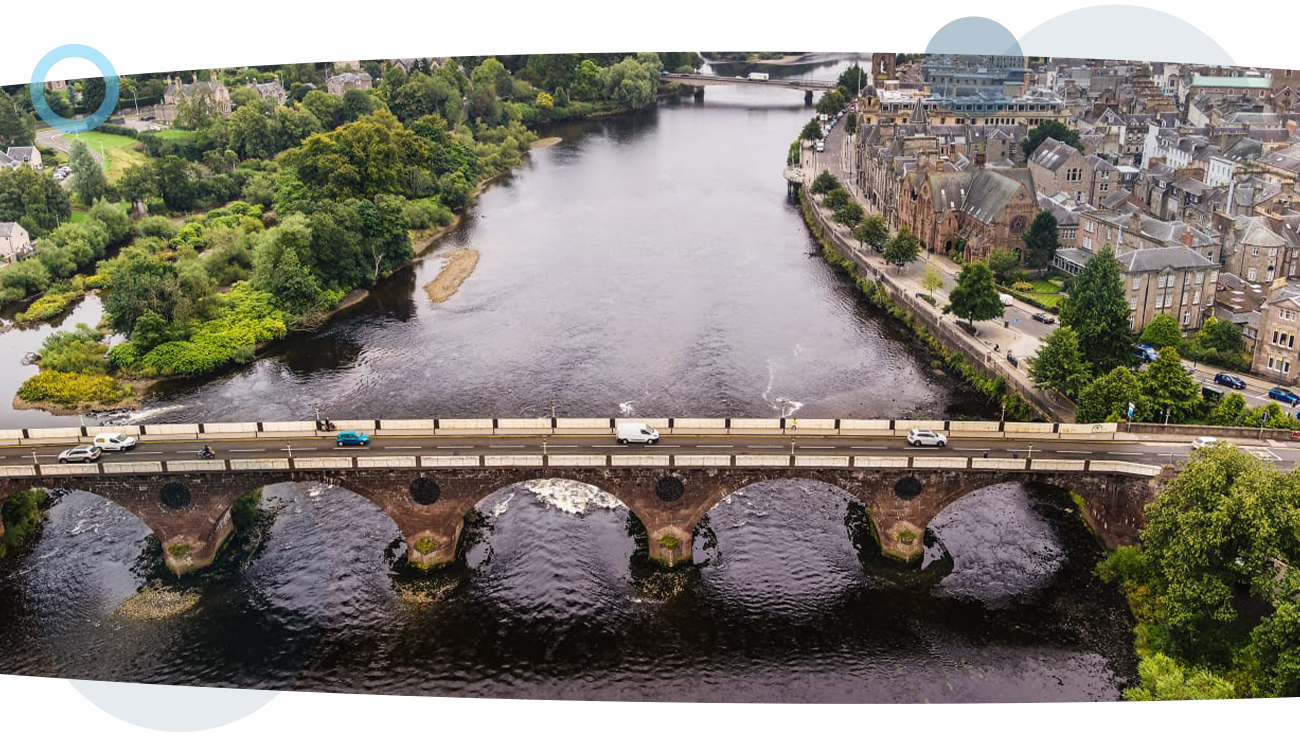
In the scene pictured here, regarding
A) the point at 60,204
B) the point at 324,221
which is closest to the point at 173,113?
the point at 60,204

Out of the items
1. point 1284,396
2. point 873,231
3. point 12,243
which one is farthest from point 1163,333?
point 12,243

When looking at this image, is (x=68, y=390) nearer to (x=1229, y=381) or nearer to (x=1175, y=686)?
(x=1175, y=686)

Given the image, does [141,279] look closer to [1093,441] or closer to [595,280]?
[595,280]

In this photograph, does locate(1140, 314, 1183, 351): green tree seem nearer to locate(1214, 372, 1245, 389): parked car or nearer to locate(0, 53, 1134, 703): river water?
locate(1214, 372, 1245, 389): parked car

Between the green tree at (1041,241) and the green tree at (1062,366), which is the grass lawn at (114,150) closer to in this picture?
the green tree at (1041,241)

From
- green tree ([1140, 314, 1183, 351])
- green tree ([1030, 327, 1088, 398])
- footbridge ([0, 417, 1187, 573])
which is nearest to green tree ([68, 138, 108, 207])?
footbridge ([0, 417, 1187, 573])
